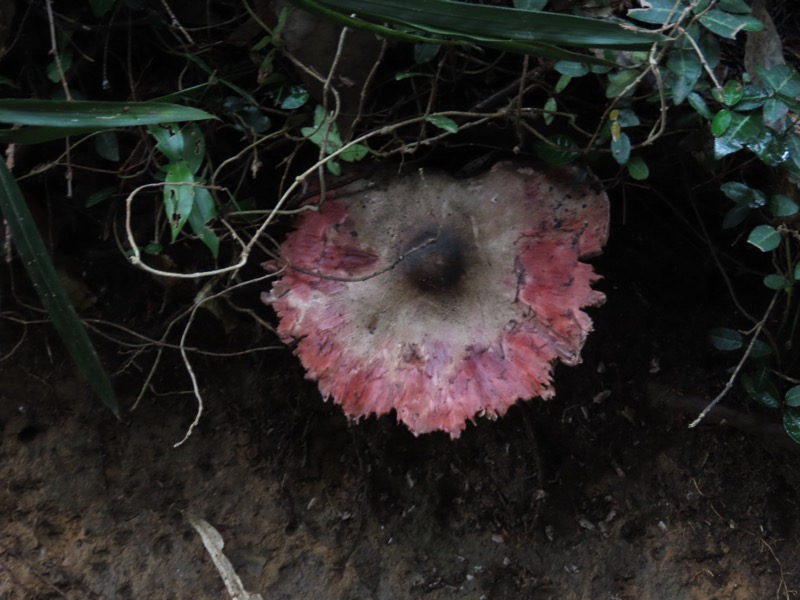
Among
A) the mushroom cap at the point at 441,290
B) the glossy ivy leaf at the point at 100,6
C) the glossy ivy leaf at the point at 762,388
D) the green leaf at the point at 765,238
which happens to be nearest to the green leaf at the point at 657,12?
the mushroom cap at the point at 441,290

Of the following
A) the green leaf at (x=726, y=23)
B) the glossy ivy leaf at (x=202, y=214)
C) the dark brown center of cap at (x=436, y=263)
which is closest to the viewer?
the green leaf at (x=726, y=23)

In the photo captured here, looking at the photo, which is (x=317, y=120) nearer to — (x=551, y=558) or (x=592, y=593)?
(x=551, y=558)

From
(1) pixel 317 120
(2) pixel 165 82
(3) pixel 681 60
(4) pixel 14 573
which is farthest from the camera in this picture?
(4) pixel 14 573

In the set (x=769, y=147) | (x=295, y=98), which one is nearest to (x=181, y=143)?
(x=295, y=98)

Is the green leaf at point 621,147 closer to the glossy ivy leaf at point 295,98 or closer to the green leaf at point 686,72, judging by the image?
the green leaf at point 686,72

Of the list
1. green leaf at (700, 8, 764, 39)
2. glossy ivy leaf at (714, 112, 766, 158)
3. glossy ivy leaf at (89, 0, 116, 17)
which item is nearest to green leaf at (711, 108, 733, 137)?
glossy ivy leaf at (714, 112, 766, 158)

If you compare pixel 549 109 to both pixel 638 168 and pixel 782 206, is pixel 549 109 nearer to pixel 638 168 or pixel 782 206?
pixel 638 168

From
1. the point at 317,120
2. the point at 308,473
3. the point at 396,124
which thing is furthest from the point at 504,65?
the point at 308,473
